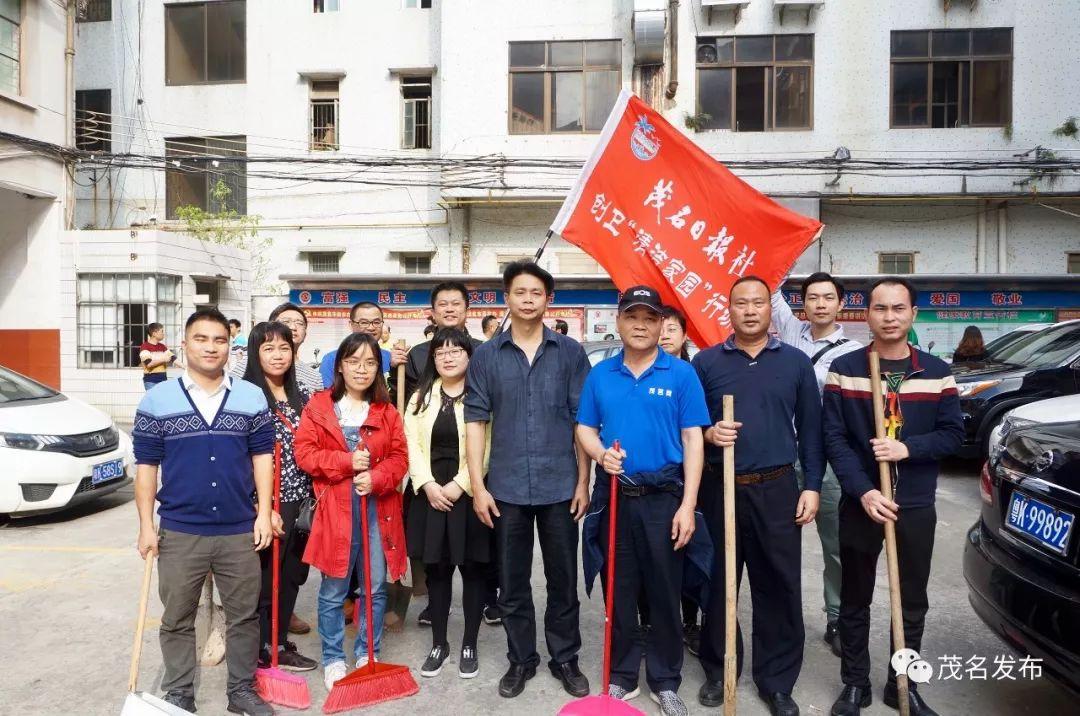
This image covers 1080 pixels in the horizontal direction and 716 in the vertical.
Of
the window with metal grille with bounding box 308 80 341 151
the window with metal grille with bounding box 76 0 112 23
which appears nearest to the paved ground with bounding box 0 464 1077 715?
the window with metal grille with bounding box 308 80 341 151

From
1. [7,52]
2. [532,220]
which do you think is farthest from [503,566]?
[7,52]

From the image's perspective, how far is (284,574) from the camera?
11.0ft

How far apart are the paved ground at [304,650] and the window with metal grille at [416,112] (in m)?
11.2

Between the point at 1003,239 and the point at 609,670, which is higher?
the point at 1003,239

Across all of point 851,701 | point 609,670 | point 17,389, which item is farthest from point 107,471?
point 851,701

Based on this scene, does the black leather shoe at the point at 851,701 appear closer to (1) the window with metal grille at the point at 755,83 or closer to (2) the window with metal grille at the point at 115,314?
(2) the window with metal grille at the point at 115,314

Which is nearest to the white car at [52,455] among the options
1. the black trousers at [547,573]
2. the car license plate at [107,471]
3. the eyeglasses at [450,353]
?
the car license plate at [107,471]

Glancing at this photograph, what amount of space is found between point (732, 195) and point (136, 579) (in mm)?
4459

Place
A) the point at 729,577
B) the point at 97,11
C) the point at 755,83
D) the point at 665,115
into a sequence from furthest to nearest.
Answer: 1. the point at 97,11
2. the point at 755,83
3. the point at 665,115
4. the point at 729,577

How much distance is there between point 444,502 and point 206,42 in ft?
51.8

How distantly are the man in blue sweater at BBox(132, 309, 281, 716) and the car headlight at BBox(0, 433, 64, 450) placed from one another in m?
3.75

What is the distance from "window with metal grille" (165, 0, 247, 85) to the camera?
15328 mm

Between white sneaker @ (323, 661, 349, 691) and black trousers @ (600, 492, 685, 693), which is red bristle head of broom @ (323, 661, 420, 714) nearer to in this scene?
white sneaker @ (323, 661, 349, 691)

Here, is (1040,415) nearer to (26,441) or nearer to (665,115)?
(26,441)
